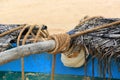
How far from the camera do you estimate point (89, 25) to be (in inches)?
124

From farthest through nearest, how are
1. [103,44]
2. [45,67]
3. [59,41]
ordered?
1. [45,67]
2. [103,44]
3. [59,41]

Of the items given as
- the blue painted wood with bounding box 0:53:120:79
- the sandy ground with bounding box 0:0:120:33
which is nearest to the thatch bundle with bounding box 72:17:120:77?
the blue painted wood with bounding box 0:53:120:79

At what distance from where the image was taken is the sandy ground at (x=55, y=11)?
762 cm

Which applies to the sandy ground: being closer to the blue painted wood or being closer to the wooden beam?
the blue painted wood

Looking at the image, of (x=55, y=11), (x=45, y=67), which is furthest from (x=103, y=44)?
(x=55, y=11)

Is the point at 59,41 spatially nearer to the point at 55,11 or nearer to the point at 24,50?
the point at 24,50

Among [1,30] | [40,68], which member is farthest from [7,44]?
[40,68]

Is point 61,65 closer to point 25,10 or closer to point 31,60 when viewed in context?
point 31,60

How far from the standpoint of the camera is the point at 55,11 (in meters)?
8.38

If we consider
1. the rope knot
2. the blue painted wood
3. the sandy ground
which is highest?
the sandy ground

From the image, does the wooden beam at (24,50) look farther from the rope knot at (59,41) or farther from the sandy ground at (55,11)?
the sandy ground at (55,11)

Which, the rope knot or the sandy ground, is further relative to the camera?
the sandy ground

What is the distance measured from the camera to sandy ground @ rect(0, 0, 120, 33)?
7.62 metres

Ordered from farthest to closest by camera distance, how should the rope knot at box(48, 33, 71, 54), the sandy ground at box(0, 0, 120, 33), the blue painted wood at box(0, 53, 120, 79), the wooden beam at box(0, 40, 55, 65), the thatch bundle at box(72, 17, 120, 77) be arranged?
1. the sandy ground at box(0, 0, 120, 33)
2. the blue painted wood at box(0, 53, 120, 79)
3. the thatch bundle at box(72, 17, 120, 77)
4. the rope knot at box(48, 33, 71, 54)
5. the wooden beam at box(0, 40, 55, 65)
